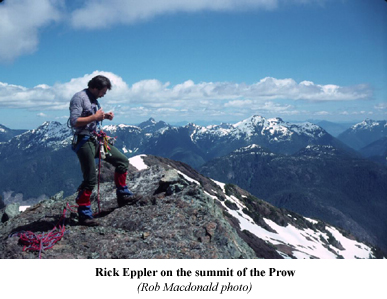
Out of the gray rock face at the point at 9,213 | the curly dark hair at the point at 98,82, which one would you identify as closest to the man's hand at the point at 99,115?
the curly dark hair at the point at 98,82

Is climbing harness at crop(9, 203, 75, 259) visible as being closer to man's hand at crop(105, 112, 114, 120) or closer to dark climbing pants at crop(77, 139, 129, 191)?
dark climbing pants at crop(77, 139, 129, 191)

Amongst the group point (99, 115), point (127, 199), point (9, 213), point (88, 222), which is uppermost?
point (99, 115)

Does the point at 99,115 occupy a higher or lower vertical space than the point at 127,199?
higher

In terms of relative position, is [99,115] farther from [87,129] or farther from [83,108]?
[87,129]

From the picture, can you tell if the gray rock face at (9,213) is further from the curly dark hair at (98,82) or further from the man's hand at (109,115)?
the curly dark hair at (98,82)

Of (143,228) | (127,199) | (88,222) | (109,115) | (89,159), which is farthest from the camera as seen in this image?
(127,199)

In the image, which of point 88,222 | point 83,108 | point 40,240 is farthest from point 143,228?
point 83,108

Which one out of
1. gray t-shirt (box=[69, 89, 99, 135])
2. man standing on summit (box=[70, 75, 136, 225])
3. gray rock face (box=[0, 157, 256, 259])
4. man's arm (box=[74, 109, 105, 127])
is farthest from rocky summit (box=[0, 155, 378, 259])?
man's arm (box=[74, 109, 105, 127])

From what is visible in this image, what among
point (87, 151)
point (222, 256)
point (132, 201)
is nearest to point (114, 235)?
point (132, 201)

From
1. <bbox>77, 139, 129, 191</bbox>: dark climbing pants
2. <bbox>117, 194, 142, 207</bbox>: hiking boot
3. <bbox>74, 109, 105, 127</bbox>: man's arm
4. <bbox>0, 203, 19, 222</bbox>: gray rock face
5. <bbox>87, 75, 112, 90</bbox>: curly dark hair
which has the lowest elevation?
<bbox>0, 203, 19, 222</bbox>: gray rock face
